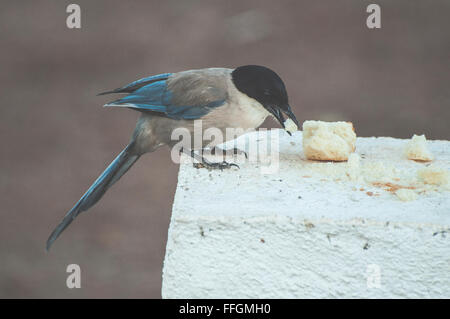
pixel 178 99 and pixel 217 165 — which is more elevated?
pixel 178 99

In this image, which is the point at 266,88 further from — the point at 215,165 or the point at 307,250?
the point at 307,250

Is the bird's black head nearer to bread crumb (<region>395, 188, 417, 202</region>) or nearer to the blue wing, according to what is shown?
the blue wing

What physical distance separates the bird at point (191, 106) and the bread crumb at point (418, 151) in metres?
0.63

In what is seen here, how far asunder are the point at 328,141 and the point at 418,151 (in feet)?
1.39

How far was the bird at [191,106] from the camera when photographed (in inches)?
104

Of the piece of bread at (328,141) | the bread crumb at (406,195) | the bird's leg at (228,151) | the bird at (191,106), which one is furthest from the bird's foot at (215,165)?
the bread crumb at (406,195)

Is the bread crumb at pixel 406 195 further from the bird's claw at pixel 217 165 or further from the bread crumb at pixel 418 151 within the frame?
the bird's claw at pixel 217 165

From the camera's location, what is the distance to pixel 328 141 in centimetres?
271

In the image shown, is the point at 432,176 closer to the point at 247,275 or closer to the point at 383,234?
the point at 383,234

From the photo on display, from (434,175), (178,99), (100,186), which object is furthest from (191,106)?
(434,175)

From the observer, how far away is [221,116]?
2.74m
